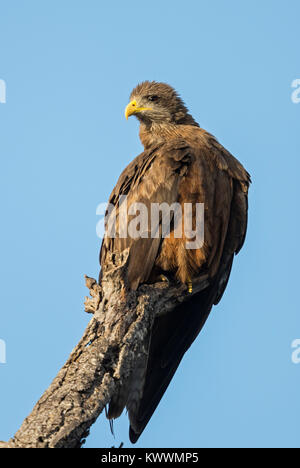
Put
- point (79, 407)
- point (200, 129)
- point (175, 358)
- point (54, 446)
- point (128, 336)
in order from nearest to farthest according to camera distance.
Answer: point (54, 446)
point (79, 407)
point (128, 336)
point (175, 358)
point (200, 129)

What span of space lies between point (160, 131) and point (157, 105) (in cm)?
42

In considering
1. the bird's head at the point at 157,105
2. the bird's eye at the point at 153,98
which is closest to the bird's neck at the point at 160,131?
the bird's head at the point at 157,105

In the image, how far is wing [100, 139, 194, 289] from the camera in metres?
5.45

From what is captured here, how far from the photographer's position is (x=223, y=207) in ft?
19.0

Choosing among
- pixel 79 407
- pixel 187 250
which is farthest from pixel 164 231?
pixel 79 407

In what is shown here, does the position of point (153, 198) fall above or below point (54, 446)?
above

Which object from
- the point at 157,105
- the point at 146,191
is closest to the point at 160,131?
the point at 157,105

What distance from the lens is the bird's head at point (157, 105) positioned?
7.13m

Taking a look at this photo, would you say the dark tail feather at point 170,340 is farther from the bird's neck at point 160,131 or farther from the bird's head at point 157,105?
the bird's head at point 157,105

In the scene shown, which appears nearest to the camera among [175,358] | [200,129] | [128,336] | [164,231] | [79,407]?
[79,407]

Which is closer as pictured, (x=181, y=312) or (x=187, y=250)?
(x=187, y=250)
